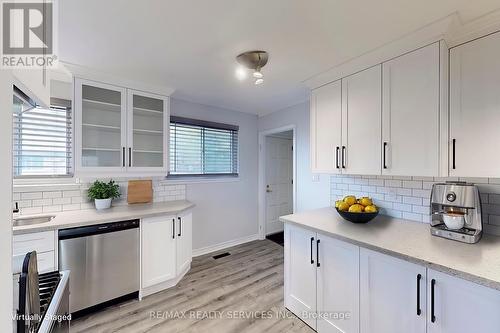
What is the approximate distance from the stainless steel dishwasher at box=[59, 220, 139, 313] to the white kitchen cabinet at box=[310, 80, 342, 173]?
203 cm

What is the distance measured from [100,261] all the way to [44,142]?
1.41 metres

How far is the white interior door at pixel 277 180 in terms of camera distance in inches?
168

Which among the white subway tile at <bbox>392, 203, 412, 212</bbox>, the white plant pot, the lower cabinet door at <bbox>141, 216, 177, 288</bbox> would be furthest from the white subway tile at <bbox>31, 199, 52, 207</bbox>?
the white subway tile at <bbox>392, 203, 412, 212</bbox>

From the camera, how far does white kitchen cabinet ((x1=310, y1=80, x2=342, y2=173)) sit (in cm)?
221

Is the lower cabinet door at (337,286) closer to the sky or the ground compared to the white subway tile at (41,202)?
closer to the ground

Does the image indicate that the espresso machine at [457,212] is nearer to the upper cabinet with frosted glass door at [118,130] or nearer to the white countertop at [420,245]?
the white countertop at [420,245]

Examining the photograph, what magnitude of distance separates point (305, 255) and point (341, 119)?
4.31 feet

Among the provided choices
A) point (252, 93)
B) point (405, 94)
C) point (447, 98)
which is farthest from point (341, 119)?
point (252, 93)

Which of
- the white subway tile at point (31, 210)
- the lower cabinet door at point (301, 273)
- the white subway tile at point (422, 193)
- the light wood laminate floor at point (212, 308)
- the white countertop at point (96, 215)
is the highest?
the white subway tile at point (422, 193)

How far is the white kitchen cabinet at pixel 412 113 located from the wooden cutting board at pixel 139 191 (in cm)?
262

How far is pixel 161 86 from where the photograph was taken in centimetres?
269

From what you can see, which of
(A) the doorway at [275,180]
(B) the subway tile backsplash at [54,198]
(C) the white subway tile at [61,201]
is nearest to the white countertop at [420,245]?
(A) the doorway at [275,180]

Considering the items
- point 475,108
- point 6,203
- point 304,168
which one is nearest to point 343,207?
point 475,108

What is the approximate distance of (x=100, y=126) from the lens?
2441 mm
